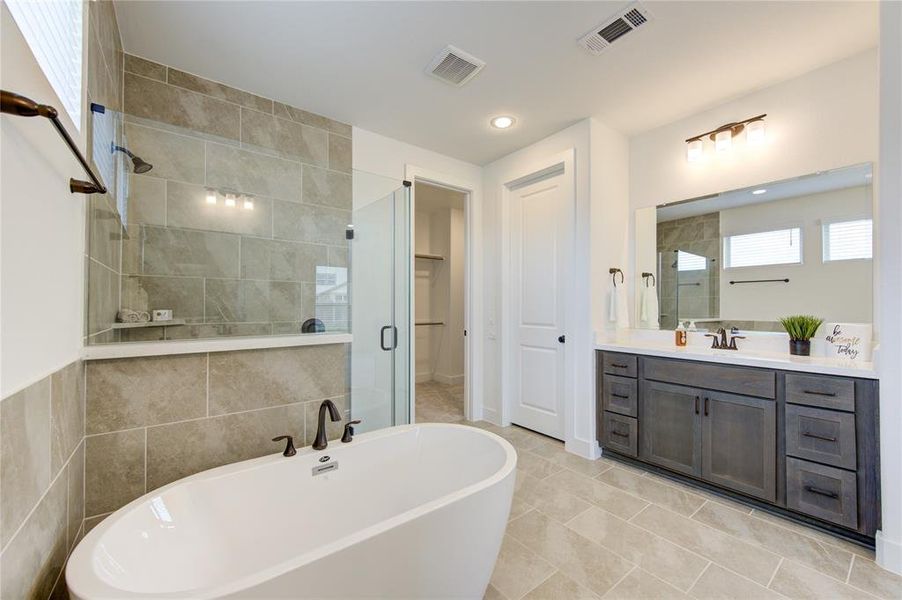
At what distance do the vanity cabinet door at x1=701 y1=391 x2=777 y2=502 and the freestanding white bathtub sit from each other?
1.50m

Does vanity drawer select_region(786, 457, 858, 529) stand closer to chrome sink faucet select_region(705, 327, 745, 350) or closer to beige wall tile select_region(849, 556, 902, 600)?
beige wall tile select_region(849, 556, 902, 600)

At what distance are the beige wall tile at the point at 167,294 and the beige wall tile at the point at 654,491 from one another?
2.79 metres

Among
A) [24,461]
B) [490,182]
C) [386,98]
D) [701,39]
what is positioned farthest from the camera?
[490,182]

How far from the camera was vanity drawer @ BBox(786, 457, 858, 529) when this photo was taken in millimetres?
1726

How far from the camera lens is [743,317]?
2506mm

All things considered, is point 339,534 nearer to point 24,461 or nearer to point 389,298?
point 24,461

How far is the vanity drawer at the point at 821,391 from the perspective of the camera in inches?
68.8

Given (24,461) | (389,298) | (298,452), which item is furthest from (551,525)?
(24,461)

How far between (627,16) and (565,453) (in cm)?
285

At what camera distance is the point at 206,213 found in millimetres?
2080

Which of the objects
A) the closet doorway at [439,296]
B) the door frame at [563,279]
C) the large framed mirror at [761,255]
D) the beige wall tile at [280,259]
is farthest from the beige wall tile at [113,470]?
the closet doorway at [439,296]

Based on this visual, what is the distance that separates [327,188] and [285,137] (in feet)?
1.43

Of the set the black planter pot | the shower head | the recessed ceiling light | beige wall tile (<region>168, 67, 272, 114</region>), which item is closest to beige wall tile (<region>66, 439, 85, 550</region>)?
the shower head

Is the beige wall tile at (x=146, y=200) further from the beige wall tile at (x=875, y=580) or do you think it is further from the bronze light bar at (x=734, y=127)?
the beige wall tile at (x=875, y=580)
